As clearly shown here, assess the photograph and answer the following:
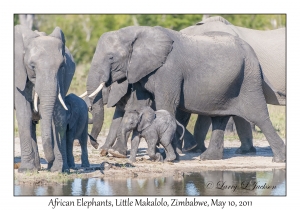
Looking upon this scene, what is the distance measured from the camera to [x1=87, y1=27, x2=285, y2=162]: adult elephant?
11.8 m

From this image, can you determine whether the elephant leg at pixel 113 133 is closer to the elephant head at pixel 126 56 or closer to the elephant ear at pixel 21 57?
the elephant head at pixel 126 56

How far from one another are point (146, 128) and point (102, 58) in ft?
3.59

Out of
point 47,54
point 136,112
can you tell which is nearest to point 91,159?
point 136,112

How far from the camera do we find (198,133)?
1301 cm

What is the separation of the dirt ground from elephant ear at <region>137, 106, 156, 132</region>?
0.45 metres

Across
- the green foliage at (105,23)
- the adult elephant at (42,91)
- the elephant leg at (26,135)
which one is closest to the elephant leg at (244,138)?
the adult elephant at (42,91)

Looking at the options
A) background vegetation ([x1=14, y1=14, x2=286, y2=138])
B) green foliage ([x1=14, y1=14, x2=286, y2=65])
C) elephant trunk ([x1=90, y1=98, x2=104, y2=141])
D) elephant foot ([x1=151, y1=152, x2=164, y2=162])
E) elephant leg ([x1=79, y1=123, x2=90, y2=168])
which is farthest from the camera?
green foliage ([x1=14, y1=14, x2=286, y2=65])

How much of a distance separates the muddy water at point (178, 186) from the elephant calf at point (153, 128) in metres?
0.84

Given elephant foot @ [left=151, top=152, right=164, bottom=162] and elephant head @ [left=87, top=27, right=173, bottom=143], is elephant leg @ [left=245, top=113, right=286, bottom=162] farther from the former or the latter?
elephant head @ [left=87, top=27, right=173, bottom=143]

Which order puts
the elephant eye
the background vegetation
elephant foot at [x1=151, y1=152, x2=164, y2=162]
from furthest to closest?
1. the background vegetation
2. elephant foot at [x1=151, y1=152, x2=164, y2=162]
3. the elephant eye

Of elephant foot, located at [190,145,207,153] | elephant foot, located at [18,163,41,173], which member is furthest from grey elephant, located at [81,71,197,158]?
elephant foot, located at [18,163,41,173]

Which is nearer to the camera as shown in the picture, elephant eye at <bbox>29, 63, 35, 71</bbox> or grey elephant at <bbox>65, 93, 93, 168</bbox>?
elephant eye at <bbox>29, 63, 35, 71</bbox>
